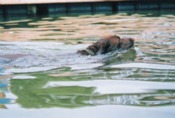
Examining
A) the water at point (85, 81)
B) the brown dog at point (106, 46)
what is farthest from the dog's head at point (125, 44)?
the water at point (85, 81)

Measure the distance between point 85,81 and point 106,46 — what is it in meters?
1.77

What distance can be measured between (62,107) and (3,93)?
989 mm

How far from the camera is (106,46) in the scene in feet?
23.2

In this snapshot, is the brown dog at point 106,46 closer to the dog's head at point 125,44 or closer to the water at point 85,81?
the dog's head at point 125,44

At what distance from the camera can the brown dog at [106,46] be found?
22.7ft

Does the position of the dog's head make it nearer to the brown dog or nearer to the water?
the brown dog

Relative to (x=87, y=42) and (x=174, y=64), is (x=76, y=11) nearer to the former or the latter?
(x=87, y=42)

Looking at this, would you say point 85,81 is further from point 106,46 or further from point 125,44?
point 125,44

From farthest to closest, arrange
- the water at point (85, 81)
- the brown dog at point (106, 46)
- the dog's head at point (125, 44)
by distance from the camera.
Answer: the dog's head at point (125, 44)
the brown dog at point (106, 46)
the water at point (85, 81)

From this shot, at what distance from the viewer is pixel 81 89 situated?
500cm

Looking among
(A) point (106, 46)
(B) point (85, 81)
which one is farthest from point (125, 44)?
(B) point (85, 81)

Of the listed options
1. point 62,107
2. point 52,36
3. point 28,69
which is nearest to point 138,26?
point 52,36

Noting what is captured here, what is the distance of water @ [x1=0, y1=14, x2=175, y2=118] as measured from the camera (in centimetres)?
417

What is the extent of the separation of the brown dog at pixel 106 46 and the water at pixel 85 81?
126mm
